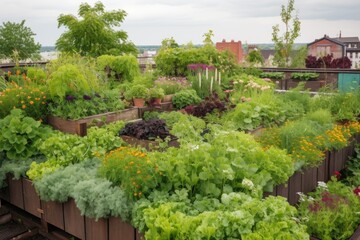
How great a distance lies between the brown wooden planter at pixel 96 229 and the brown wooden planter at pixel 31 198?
811 millimetres

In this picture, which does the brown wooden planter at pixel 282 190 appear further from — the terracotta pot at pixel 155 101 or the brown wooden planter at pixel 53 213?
the terracotta pot at pixel 155 101

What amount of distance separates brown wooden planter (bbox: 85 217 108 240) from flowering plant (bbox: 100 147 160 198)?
14.2 inches

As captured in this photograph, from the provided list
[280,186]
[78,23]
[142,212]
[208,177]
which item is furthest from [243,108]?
[78,23]

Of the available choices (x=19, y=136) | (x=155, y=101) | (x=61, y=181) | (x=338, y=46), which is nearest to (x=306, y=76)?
(x=155, y=101)

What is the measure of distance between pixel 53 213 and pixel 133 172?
128 cm

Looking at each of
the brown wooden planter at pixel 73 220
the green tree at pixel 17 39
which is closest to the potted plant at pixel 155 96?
the brown wooden planter at pixel 73 220

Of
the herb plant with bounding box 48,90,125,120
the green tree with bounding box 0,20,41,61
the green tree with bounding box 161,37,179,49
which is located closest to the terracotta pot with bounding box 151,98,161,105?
the herb plant with bounding box 48,90,125,120

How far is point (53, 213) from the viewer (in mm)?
3789

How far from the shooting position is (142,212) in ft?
9.30

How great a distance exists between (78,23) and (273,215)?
51.8ft

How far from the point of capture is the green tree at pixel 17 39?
34.8 meters

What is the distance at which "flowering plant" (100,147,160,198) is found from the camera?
118 inches

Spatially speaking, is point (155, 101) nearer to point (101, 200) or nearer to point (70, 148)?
point (70, 148)

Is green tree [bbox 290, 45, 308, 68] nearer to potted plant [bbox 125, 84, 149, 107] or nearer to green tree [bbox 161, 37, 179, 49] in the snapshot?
green tree [bbox 161, 37, 179, 49]
